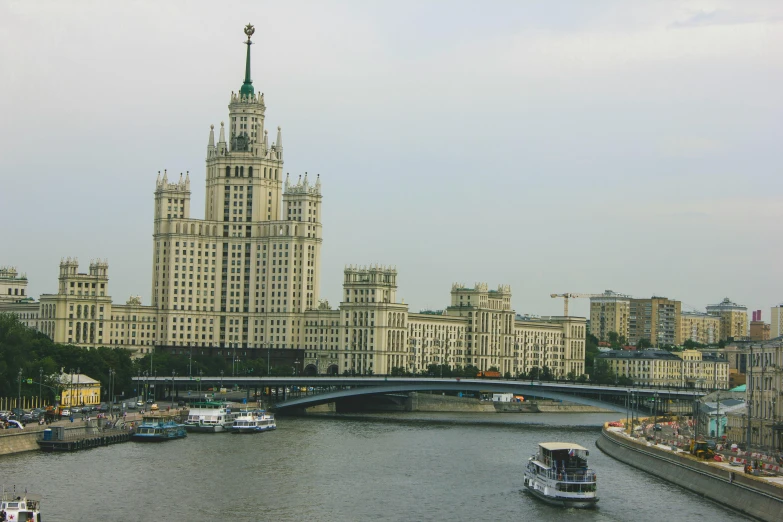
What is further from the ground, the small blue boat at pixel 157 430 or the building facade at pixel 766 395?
the building facade at pixel 766 395

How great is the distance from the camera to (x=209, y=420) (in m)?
155

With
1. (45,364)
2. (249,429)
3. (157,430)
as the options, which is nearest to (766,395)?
(157,430)

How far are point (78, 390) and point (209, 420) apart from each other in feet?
84.9

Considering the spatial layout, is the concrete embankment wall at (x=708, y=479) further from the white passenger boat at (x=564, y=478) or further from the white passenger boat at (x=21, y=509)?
the white passenger boat at (x=21, y=509)

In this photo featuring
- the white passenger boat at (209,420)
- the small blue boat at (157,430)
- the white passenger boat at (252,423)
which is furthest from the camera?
the white passenger boat at (209,420)

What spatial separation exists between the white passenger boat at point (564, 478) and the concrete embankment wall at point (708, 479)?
8073 millimetres

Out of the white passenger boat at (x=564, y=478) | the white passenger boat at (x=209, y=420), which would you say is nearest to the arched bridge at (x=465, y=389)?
the white passenger boat at (x=209, y=420)

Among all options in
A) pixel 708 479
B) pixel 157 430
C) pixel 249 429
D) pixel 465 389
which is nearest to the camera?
pixel 708 479

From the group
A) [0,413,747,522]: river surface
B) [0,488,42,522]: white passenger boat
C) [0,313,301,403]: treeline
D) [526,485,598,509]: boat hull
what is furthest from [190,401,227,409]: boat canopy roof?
[0,488,42,522]: white passenger boat

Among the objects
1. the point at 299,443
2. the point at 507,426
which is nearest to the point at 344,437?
the point at 299,443

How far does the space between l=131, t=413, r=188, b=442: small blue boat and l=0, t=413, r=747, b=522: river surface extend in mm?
1736

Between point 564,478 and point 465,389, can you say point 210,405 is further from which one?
point 564,478

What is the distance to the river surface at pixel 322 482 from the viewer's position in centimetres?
9281

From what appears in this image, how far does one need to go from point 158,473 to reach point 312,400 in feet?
242
